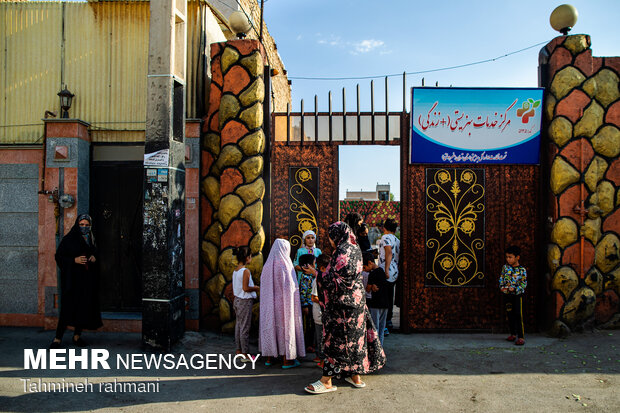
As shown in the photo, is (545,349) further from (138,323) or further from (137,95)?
(137,95)

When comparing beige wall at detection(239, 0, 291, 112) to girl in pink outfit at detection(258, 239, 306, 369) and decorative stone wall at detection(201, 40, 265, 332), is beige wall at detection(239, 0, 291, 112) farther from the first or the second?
girl in pink outfit at detection(258, 239, 306, 369)

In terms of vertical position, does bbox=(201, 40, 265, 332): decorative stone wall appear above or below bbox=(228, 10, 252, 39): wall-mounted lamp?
below

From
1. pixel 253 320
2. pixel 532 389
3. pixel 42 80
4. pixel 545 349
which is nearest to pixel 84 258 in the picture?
pixel 253 320

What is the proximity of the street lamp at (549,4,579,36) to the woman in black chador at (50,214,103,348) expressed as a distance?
681 centimetres

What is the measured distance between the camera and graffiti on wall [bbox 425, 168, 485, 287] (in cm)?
609

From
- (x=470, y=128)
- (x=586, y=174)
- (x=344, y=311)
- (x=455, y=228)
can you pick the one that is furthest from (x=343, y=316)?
(x=586, y=174)

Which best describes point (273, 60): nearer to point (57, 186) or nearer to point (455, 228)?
point (57, 186)

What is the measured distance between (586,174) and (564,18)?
216 cm

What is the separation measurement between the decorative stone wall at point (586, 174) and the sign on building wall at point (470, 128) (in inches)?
17.3

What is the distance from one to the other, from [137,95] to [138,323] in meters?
3.39

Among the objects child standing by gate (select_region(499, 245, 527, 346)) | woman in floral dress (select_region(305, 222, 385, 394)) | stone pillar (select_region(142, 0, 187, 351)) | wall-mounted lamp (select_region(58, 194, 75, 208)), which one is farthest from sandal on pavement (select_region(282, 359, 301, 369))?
wall-mounted lamp (select_region(58, 194, 75, 208))

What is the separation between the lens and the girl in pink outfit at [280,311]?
4.58 metres

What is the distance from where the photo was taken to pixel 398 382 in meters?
4.21

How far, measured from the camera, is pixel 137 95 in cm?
653
